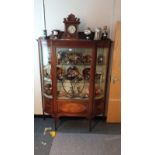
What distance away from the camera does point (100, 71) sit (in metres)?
3.31

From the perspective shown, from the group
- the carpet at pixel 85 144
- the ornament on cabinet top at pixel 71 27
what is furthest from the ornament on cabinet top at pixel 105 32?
the carpet at pixel 85 144

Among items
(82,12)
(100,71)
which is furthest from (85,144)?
(82,12)

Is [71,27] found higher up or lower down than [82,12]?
Result: lower down

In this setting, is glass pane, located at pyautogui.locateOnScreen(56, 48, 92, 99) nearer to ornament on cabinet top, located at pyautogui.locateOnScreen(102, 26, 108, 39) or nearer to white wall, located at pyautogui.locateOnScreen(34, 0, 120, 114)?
ornament on cabinet top, located at pyautogui.locateOnScreen(102, 26, 108, 39)

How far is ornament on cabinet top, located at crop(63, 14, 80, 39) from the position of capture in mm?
2990

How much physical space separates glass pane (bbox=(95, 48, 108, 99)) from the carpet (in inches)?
26.9

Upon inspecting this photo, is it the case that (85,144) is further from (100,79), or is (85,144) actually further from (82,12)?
(82,12)

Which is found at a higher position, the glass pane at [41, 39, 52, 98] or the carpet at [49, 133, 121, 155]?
the glass pane at [41, 39, 52, 98]

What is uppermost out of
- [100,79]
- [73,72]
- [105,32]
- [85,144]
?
[105,32]

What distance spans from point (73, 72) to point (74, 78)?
0.35 feet

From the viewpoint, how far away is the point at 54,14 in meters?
3.23

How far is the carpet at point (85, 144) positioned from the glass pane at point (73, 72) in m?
0.65

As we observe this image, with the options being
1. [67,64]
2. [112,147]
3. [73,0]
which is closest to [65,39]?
[67,64]

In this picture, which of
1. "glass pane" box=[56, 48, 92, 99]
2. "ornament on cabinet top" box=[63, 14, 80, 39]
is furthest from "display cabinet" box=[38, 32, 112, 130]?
"ornament on cabinet top" box=[63, 14, 80, 39]
